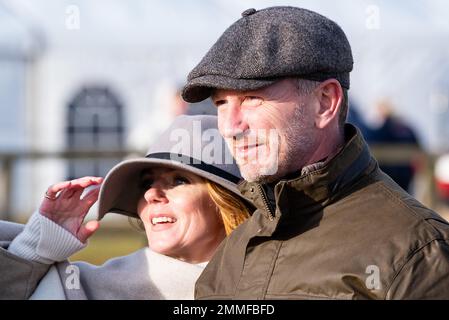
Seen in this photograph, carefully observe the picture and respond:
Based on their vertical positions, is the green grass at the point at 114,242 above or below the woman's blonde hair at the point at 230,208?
below

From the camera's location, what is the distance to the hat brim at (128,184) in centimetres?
292

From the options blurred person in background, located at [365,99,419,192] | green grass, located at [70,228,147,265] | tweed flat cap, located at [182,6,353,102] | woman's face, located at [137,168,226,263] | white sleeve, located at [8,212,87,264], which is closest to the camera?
tweed flat cap, located at [182,6,353,102]

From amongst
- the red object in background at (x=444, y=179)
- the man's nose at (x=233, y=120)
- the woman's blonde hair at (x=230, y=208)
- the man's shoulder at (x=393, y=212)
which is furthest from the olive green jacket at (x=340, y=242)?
the red object in background at (x=444, y=179)

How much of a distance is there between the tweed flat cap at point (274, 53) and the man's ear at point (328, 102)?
0.08 feet

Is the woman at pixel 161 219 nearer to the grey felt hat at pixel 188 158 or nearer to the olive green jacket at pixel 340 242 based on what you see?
the grey felt hat at pixel 188 158

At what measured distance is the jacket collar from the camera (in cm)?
228

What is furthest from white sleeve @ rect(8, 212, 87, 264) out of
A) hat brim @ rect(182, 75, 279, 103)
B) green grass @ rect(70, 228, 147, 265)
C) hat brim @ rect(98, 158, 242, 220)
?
green grass @ rect(70, 228, 147, 265)

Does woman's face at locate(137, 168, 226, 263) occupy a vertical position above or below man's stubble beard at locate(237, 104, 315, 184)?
below

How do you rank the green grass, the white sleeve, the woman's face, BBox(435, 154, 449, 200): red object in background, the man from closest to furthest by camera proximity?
the man → the white sleeve → the woman's face → the green grass → BBox(435, 154, 449, 200): red object in background

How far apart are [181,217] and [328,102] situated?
78cm

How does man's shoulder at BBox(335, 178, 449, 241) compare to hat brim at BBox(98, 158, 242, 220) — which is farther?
hat brim at BBox(98, 158, 242, 220)

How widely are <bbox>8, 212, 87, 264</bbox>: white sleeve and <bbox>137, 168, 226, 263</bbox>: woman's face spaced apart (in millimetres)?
248

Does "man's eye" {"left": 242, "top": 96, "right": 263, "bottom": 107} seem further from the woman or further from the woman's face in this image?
the woman's face
